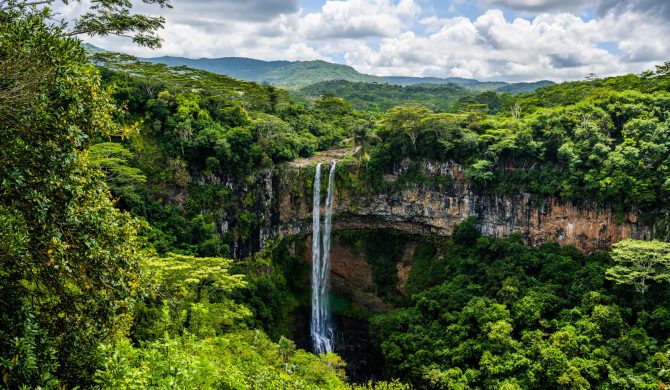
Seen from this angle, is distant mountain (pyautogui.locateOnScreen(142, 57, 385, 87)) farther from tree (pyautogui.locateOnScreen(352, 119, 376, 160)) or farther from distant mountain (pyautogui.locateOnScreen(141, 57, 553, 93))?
tree (pyautogui.locateOnScreen(352, 119, 376, 160))

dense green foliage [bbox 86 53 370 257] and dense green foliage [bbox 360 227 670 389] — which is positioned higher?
dense green foliage [bbox 86 53 370 257]

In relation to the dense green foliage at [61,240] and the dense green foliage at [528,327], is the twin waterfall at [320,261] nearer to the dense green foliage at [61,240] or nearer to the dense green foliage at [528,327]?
the dense green foliage at [528,327]

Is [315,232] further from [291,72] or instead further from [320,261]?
[291,72]

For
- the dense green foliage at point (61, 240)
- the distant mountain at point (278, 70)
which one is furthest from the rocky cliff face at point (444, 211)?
the distant mountain at point (278, 70)

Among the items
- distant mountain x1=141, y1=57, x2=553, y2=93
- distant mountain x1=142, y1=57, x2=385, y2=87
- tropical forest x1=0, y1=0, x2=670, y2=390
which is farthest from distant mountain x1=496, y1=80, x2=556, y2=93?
tropical forest x1=0, y1=0, x2=670, y2=390

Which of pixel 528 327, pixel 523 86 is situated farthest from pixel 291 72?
pixel 528 327

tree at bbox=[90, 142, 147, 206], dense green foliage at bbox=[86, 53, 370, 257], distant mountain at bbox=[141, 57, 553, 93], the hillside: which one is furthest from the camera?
distant mountain at bbox=[141, 57, 553, 93]

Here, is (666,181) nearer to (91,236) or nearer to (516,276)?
(516,276)
